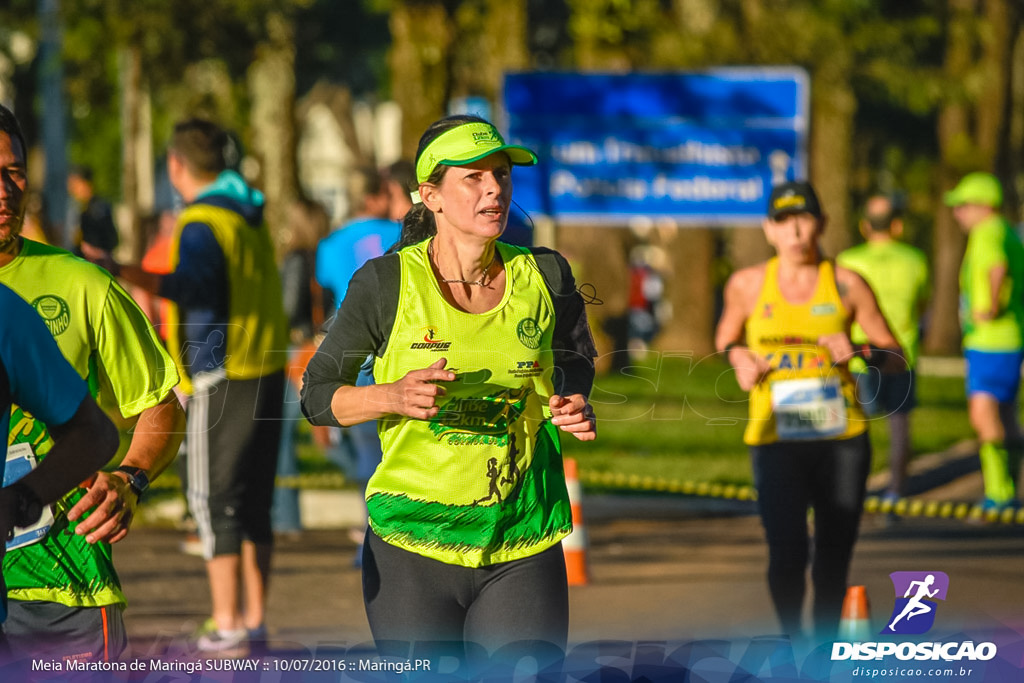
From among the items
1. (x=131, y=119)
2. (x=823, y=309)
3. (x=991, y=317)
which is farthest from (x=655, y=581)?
(x=131, y=119)

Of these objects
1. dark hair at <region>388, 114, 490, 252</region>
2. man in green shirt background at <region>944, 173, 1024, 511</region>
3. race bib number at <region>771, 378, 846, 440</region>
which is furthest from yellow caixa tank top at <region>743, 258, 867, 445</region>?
man in green shirt background at <region>944, 173, 1024, 511</region>

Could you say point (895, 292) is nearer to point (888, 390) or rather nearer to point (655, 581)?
point (888, 390)

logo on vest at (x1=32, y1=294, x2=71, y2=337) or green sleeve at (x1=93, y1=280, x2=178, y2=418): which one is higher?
logo on vest at (x1=32, y1=294, x2=71, y2=337)

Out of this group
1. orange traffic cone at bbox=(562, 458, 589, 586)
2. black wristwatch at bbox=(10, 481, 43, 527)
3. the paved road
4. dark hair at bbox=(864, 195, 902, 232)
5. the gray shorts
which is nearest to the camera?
black wristwatch at bbox=(10, 481, 43, 527)

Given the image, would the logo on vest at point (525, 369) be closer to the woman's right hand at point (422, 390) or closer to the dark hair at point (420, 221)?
the woman's right hand at point (422, 390)

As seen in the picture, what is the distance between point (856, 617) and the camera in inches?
227

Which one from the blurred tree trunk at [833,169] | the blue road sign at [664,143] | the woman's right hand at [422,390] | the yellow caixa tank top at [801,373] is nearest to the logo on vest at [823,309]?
the yellow caixa tank top at [801,373]

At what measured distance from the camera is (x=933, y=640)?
516 centimetres

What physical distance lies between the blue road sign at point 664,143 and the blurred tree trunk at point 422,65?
109cm

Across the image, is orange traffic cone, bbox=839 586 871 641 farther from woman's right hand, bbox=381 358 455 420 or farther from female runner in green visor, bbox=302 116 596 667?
woman's right hand, bbox=381 358 455 420

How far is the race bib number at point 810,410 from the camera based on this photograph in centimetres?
640

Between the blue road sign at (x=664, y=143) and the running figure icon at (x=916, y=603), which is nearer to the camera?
the running figure icon at (x=916, y=603)

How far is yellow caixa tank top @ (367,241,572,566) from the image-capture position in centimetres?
407

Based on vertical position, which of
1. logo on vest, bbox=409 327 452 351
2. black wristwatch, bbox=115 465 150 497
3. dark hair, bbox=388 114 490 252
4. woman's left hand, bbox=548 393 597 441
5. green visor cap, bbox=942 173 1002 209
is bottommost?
black wristwatch, bbox=115 465 150 497
